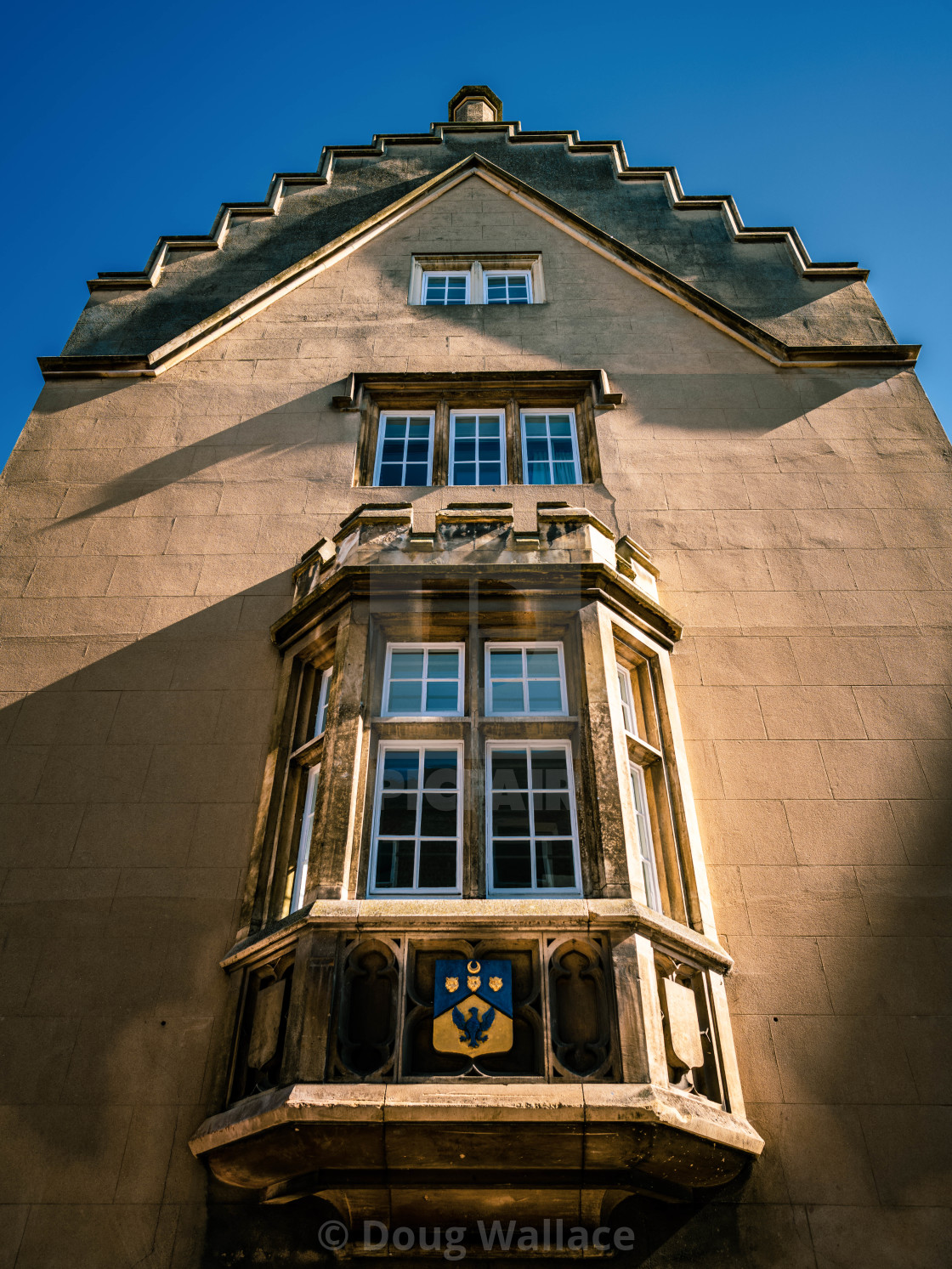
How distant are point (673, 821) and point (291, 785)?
9.78 ft

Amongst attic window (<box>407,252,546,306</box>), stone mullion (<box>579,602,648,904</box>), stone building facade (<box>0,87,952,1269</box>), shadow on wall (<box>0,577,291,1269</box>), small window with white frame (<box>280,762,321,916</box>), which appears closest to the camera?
stone building facade (<box>0,87,952,1269</box>)

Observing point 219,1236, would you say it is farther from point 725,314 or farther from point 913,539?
point 725,314

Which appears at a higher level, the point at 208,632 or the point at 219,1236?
the point at 208,632

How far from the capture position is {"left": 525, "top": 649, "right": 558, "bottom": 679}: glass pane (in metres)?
8.10

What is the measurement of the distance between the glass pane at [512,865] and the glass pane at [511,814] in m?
0.09

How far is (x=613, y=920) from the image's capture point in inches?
240

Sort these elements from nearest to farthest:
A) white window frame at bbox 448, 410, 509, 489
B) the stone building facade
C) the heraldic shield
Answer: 1. the heraldic shield
2. the stone building facade
3. white window frame at bbox 448, 410, 509, 489

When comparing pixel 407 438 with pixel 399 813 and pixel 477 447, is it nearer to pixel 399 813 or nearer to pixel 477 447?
pixel 477 447

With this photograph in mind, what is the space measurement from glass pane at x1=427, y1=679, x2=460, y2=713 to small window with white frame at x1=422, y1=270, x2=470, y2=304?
22.0 ft

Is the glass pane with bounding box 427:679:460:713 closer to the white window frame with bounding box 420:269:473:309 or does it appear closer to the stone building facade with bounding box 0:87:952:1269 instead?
the stone building facade with bounding box 0:87:952:1269

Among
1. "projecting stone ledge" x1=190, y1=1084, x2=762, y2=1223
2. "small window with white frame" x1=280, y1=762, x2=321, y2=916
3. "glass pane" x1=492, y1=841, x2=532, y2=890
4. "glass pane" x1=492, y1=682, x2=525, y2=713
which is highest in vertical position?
"glass pane" x1=492, y1=682, x2=525, y2=713

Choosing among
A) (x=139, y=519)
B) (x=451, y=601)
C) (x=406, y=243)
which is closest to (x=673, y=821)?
(x=451, y=601)

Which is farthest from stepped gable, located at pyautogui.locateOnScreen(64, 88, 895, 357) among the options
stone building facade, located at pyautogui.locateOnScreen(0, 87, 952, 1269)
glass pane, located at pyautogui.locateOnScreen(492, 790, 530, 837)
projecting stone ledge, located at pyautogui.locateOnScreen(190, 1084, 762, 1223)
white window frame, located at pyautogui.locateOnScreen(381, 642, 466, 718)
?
projecting stone ledge, located at pyautogui.locateOnScreen(190, 1084, 762, 1223)

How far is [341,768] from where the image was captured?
712 centimetres
